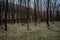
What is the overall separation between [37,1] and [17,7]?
22.9ft

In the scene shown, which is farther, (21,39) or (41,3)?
(41,3)

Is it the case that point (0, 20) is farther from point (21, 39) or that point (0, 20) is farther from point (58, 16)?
point (58, 16)

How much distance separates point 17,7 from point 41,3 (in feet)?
21.8

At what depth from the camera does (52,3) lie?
23.0 m

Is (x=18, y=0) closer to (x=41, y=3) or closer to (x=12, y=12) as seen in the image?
(x=12, y=12)

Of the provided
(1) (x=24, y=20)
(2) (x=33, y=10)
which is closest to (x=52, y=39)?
(1) (x=24, y=20)

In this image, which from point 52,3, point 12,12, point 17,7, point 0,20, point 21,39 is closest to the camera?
point 21,39

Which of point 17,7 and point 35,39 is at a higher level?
point 17,7

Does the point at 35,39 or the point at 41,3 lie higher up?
the point at 41,3

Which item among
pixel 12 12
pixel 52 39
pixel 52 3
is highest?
pixel 52 3

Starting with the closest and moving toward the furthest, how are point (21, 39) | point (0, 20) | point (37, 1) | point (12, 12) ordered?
point (21, 39) → point (0, 20) → point (37, 1) → point (12, 12)

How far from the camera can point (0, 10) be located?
22641 millimetres

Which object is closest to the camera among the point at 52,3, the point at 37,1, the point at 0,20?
the point at 0,20

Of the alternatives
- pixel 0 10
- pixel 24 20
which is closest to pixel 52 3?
pixel 24 20
